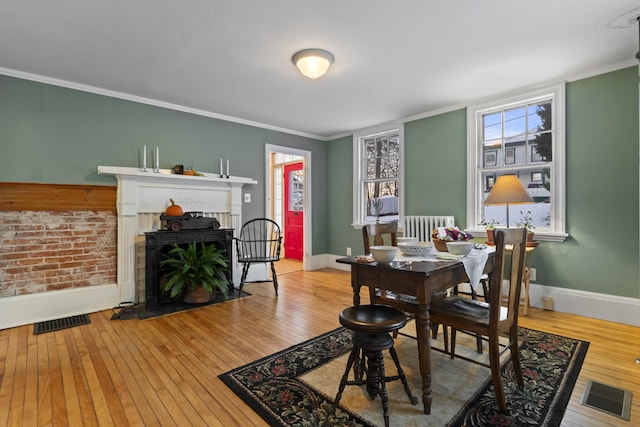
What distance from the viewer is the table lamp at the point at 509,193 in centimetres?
296

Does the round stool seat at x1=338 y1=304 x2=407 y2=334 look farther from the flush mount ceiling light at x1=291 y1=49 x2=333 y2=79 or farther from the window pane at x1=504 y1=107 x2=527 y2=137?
the window pane at x1=504 y1=107 x2=527 y2=137

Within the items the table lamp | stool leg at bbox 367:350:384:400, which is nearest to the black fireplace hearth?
stool leg at bbox 367:350:384:400

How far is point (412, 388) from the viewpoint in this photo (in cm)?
187

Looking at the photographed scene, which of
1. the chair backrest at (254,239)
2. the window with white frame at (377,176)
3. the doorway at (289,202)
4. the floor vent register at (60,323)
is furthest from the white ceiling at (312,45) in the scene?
the doorway at (289,202)

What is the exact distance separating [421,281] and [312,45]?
2063 mm

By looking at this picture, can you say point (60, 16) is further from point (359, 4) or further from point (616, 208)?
point (616, 208)

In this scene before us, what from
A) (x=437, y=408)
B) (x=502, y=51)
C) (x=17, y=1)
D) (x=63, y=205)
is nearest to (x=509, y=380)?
(x=437, y=408)

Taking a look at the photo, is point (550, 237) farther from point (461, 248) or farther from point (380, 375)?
point (380, 375)

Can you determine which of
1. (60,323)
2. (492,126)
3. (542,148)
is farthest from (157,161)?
(542,148)

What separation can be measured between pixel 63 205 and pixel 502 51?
442cm

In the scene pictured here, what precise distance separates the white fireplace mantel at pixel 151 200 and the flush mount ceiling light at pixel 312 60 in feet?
6.49

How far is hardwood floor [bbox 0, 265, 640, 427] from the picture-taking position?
166cm

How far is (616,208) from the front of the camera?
2.96 metres

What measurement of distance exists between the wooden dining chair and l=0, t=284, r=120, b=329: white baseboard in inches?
133
